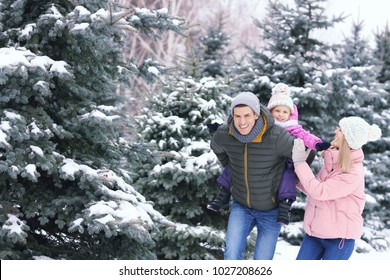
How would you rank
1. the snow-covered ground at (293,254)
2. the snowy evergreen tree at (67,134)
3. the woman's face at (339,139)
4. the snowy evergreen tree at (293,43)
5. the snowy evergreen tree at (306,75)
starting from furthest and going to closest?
1. the snowy evergreen tree at (293,43)
2. the snowy evergreen tree at (306,75)
3. the snow-covered ground at (293,254)
4. the snowy evergreen tree at (67,134)
5. the woman's face at (339,139)

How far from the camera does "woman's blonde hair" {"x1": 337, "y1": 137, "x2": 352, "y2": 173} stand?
3.47m

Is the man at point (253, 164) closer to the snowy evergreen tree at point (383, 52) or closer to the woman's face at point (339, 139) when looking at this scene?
the woman's face at point (339, 139)

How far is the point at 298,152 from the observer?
11.6 ft

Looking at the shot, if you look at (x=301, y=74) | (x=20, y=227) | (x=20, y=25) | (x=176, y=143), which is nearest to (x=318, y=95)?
(x=301, y=74)

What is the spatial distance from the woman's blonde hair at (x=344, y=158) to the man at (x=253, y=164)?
32 cm

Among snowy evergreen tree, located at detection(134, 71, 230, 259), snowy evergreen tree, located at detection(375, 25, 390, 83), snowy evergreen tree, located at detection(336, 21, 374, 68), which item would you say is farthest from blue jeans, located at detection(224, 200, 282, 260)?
snowy evergreen tree, located at detection(375, 25, 390, 83)

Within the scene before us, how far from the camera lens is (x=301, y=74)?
962 centimetres

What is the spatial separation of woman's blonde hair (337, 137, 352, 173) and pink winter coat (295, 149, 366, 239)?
0.03 meters

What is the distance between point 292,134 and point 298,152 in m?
0.27

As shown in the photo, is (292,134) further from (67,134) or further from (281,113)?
(67,134)

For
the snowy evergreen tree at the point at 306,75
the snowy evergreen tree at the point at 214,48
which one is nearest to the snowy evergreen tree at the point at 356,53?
the snowy evergreen tree at the point at 306,75

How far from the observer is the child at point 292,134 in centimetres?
364

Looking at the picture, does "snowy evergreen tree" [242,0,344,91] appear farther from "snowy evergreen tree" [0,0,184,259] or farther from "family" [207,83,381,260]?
"family" [207,83,381,260]

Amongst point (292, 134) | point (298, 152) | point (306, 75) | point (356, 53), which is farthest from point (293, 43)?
point (298, 152)
